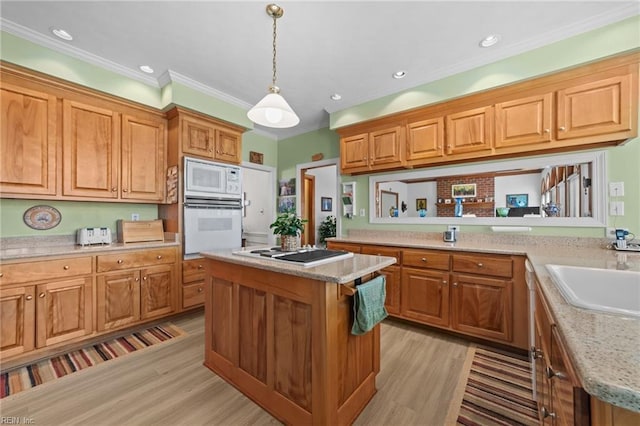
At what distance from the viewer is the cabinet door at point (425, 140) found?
2.91 meters

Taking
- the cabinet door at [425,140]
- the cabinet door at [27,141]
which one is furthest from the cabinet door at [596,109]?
the cabinet door at [27,141]

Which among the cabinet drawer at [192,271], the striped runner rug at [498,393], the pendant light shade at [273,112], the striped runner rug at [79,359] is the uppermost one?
the pendant light shade at [273,112]

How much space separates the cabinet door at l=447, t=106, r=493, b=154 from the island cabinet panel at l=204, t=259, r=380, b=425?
2124mm

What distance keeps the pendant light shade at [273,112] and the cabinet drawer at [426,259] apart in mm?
1805

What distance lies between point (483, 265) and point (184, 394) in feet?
8.71

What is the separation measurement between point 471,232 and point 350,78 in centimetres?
223

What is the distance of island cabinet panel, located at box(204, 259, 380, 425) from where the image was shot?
1381 mm

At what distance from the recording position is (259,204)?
5.52 m

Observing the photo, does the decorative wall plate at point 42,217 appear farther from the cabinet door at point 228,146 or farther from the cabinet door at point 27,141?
the cabinet door at point 228,146

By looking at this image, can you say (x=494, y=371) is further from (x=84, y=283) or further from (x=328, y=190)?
(x=328, y=190)

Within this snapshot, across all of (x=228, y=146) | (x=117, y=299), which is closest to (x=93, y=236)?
(x=117, y=299)

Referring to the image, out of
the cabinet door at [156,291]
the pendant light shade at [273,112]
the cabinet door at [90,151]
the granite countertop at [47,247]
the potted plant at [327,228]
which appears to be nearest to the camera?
the pendant light shade at [273,112]

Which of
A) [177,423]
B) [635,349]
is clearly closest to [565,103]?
[635,349]

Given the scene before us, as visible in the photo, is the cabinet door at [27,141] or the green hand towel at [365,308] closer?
the green hand towel at [365,308]
